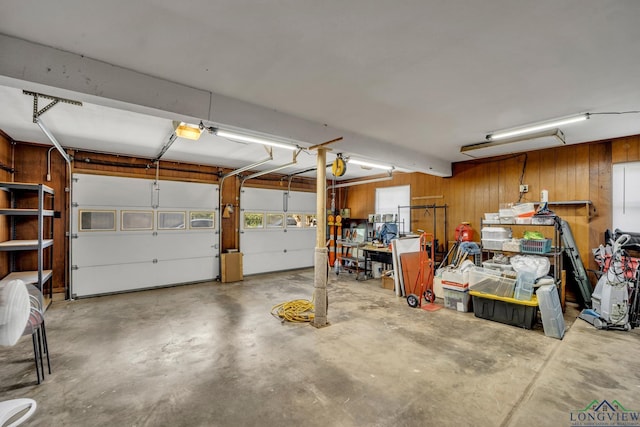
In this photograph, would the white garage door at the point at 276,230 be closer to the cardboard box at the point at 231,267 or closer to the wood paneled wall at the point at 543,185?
the cardboard box at the point at 231,267

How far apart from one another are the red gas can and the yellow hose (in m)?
3.63

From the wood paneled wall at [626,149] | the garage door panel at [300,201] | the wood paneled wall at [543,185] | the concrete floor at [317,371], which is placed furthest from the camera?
the garage door panel at [300,201]

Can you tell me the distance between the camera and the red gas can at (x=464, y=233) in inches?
233

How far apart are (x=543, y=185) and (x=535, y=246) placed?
1540mm

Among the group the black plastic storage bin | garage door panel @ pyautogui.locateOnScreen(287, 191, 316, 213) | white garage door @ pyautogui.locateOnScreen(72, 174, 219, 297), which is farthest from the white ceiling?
garage door panel @ pyautogui.locateOnScreen(287, 191, 316, 213)

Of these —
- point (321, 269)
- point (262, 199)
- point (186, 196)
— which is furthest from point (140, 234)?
point (321, 269)

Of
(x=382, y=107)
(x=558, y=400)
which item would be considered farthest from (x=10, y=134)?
(x=558, y=400)

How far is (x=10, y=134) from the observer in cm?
445

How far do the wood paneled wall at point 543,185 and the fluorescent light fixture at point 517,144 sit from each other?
329 millimetres

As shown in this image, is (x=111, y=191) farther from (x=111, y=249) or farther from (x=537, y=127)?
(x=537, y=127)

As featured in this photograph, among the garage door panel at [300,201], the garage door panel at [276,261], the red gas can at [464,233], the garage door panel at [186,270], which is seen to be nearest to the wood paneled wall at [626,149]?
the red gas can at [464,233]

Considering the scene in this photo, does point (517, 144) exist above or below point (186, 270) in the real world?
above

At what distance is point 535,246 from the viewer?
14.4 ft

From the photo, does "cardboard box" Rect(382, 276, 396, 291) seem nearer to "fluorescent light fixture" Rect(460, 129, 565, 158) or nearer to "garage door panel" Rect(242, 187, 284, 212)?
"fluorescent light fixture" Rect(460, 129, 565, 158)
